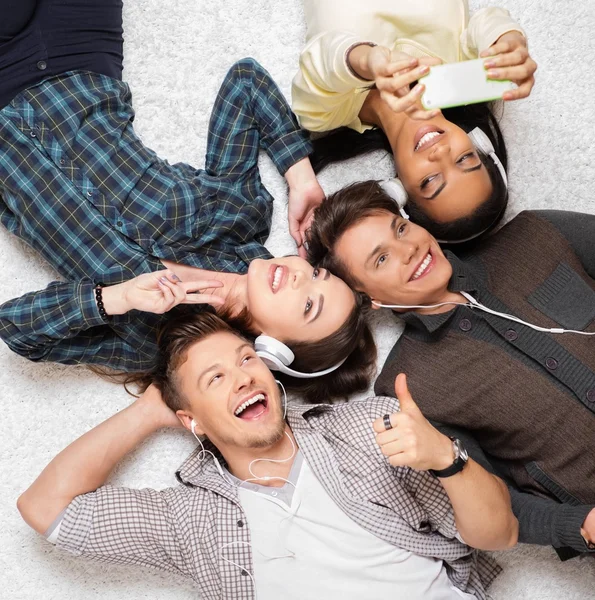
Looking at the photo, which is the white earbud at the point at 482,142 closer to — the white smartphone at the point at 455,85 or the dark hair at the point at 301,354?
the white smartphone at the point at 455,85

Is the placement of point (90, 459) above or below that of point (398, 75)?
below

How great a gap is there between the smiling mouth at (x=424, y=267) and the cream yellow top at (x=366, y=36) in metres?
0.44

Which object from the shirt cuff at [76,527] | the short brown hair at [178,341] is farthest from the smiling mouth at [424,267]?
the shirt cuff at [76,527]

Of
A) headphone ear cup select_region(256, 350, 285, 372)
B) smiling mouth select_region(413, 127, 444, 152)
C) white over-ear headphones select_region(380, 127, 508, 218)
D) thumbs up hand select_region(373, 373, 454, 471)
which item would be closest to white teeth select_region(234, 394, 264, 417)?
headphone ear cup select_region(256, 350, 285, 372)

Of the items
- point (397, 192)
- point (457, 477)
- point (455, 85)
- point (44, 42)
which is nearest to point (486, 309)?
point (397, 192)

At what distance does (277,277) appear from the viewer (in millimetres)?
1676

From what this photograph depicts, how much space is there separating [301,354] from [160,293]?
1.23 ft

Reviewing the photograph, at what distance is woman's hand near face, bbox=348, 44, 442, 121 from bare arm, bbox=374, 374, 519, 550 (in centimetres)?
58

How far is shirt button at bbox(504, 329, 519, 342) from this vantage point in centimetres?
170

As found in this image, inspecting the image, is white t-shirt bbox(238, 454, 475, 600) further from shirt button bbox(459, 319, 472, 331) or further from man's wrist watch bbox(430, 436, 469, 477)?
shirt button bbox(459, 319, 472, 331)

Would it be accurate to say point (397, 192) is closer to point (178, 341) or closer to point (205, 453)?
point (178, 341)

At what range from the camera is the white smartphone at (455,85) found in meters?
1.42

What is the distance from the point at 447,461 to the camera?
1.41 m

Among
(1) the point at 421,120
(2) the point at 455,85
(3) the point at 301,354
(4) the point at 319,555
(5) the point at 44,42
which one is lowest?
(4) the point at 319,555
